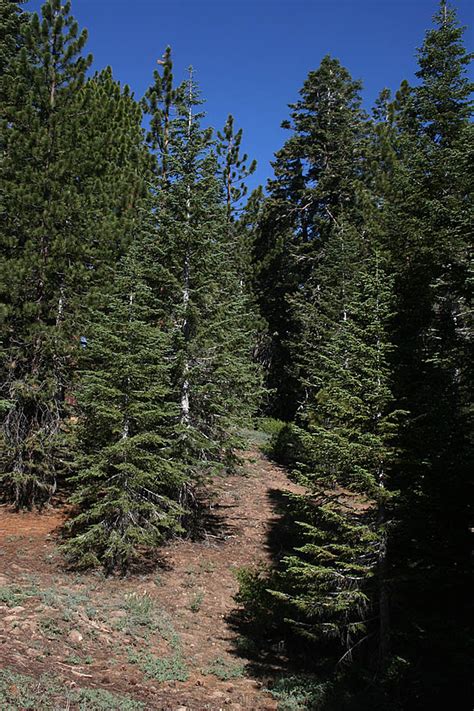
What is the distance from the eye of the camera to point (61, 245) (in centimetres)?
1393

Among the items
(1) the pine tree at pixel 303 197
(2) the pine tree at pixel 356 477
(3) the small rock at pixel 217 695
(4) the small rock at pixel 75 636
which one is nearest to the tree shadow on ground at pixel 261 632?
(2) the pine tree at pixel 356 477

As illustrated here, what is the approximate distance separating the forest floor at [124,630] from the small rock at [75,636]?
0.02 m

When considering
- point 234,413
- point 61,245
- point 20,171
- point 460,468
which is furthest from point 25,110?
point 460,468

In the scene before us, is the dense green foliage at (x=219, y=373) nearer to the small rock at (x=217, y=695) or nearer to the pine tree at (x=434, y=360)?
the pine tree at (x=434, y=360)

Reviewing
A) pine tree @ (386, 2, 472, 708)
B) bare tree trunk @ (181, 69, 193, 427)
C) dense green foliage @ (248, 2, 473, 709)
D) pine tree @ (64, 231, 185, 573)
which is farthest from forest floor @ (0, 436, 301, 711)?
bare tree trunk @ (181, 69, 193, 427)

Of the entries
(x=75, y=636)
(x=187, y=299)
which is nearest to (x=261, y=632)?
(x=75, y=636)

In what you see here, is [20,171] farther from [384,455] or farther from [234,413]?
[384,455]

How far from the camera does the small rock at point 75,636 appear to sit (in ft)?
28.0

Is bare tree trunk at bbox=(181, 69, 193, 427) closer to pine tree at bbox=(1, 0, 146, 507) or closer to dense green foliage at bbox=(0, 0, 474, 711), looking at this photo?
dense green foliage at bbox=(0, 0, 474, 711)

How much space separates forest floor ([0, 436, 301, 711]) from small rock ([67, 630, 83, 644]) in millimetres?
17

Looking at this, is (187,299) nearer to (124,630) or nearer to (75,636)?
(124,630)

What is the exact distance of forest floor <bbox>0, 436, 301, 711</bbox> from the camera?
277 inches

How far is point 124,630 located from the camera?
9336 mm

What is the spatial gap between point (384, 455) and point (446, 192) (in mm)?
8521
